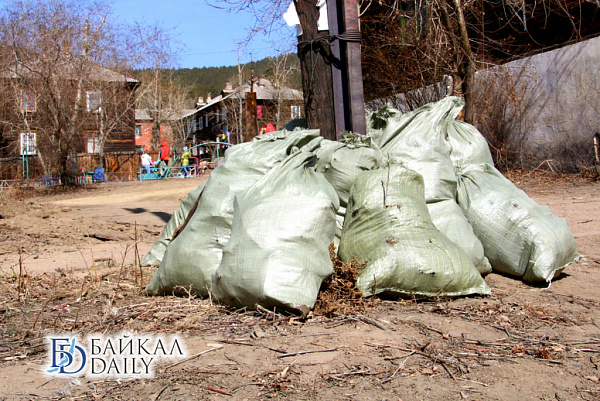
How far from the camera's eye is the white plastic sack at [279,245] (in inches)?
87.2

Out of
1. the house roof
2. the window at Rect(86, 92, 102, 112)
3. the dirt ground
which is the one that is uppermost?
the house roof

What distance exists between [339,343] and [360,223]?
926 millimetres

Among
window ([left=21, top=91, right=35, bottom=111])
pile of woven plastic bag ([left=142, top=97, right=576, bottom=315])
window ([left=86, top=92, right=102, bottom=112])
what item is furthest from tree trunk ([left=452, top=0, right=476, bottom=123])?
window ([left=21, top=91, right=35, bottom=111])

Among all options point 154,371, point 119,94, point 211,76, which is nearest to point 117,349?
point 154,371

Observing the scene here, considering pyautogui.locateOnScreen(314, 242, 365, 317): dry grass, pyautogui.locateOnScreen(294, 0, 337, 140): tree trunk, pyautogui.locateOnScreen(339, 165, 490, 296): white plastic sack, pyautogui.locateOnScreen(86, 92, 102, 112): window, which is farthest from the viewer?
pyautogui.locateOnScreen(86, 92, 102, 112): window

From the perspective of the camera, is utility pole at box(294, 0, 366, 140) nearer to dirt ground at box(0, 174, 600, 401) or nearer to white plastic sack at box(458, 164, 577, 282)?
white plastic sack at box(458, 164, 577, 282)

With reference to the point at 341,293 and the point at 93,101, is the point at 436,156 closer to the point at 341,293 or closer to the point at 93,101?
the point at 341,293

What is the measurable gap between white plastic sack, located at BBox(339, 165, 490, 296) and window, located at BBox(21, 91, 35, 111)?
14.0 m

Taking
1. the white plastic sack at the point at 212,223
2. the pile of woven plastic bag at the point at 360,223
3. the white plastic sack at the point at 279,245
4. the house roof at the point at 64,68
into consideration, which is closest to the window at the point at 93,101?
the house roof at the point at 64,68

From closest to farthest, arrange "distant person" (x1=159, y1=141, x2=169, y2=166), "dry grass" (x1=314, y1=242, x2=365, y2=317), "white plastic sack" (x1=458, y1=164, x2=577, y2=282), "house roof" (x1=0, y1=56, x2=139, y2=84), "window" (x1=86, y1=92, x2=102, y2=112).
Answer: "dry grass" (x1=314, y1=242, x2=365, y2=317)
"white plastic sack" (x1=458, y1=164, x2=577, y2=282)
"house roof" (x1=0, y1=56, x2=139, y2=84)
"window" (x1=86, y1=92, x2=102, y2=112)
"distant person" (x1=159, y1=141, x2=169, y2=166)

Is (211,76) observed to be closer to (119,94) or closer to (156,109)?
(156,109)

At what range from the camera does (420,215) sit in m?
2.74

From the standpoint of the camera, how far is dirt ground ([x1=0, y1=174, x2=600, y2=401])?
1.65m

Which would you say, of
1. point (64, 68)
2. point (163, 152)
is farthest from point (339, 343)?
point (163, 152)
